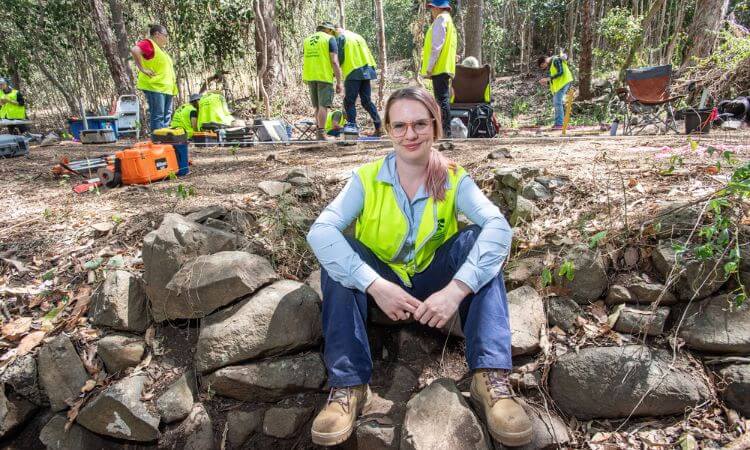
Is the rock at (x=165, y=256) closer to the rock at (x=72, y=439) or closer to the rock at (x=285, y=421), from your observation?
the rock at (x=72, y=439)

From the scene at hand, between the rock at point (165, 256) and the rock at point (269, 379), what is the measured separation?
0.62 metres

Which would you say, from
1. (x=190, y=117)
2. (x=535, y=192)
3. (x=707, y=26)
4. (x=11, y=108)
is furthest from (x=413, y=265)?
(x=11, y=108)

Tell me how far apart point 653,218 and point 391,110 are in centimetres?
157

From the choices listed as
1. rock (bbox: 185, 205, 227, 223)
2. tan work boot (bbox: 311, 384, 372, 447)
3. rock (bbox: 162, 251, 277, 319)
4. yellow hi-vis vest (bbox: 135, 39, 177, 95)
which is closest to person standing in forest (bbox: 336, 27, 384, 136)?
yellow hi-vis vest (bbox: 135, 39, 177, 95)

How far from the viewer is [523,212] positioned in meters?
2.88

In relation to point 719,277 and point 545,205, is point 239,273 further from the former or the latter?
point 719,277

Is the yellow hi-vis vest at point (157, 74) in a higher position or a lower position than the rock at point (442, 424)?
higher

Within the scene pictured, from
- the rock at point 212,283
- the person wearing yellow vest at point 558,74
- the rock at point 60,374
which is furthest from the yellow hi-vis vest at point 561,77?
the rock at point 60,374

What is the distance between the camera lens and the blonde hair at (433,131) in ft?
6.68

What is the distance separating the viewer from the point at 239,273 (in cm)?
255

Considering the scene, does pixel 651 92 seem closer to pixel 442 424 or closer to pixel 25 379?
pixel 442 424

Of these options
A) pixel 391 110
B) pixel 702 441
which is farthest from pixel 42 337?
pixel 702 441

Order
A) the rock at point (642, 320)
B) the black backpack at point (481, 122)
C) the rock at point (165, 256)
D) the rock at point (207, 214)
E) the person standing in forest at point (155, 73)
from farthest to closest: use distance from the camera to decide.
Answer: the black backpack at point (481, 122)
the person standing in forest at point (155, 73)
the rock at point (207, 214)
the rock at point (165, 256)
the rock at point (642, 320)

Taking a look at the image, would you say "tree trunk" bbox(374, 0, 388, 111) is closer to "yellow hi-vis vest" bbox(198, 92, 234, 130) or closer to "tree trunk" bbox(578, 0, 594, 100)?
"yellow hi-vis vest" bbox(198, 92, 234, 130)
